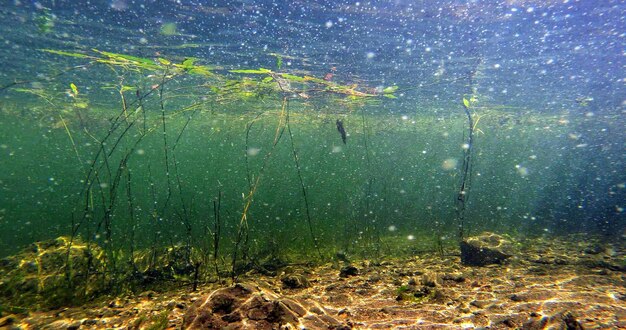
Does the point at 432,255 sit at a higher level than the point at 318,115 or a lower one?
lower

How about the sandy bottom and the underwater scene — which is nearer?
the sandy bottom

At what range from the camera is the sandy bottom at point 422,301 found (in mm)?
4620

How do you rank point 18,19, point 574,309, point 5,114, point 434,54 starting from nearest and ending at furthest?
point 574,309
point 18,19
point 434,54
point 5,114

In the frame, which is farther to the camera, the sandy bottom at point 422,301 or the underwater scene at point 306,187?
the underwater scene at point 306,187

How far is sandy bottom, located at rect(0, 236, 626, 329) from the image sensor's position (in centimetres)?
462

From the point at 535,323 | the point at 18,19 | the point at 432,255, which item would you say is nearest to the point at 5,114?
the point at 18,19

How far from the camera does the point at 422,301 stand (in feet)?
18.3

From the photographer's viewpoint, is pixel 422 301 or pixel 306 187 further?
pixel 306 187

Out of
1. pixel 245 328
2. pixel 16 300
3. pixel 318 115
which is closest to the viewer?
pixel 245 328

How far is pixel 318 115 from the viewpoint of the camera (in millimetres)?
30000

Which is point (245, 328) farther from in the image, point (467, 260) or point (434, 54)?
point (434, 54)

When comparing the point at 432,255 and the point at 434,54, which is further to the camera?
the point at 434,54

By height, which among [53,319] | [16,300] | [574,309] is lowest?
[16,300]

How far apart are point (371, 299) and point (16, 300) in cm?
744
